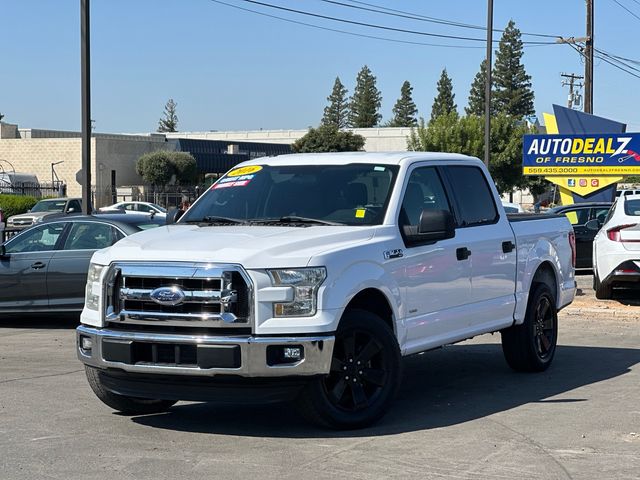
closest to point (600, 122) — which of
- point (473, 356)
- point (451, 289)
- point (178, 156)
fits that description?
point (473, 356)

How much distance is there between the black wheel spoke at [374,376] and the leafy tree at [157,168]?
6080 centimetres

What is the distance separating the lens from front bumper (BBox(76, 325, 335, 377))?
6.48 m

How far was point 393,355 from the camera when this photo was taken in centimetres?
720

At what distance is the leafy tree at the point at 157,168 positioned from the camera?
67062mm

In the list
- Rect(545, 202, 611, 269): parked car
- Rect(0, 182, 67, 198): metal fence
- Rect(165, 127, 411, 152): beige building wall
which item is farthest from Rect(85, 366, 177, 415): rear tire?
Rect(165, 127, 411, 152): beige building wall

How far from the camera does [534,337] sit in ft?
31.6

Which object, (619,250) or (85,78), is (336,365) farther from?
(85,78)

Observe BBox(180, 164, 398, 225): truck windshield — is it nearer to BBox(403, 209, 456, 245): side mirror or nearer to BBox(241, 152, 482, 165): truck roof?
BBox(241, 152, 482, 165): truck roof

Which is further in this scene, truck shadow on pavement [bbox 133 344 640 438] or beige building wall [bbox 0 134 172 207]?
beige building wall [bbox 0 134 172 207]

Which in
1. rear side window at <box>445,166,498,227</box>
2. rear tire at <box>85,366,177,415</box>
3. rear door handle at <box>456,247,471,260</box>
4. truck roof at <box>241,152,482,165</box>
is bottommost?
rear tire at <box>85,366,177,415</box>

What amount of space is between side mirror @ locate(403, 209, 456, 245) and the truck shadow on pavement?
134 cm

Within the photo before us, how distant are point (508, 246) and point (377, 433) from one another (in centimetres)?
274

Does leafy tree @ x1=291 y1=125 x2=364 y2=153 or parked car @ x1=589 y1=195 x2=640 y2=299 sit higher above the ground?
leafy tree @ x1=291 y1=125 x2=364 y2=153

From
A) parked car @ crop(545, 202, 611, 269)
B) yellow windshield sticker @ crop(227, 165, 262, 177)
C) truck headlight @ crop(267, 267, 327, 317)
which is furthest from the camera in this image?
parked car @ crop(545, 202, 611, 269)
